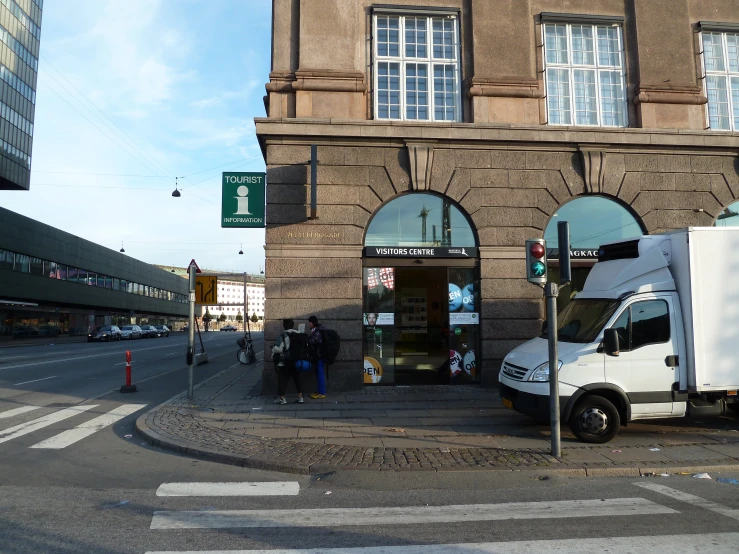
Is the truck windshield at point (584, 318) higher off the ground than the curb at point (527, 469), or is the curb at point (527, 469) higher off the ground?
the truck windshield at point (584, 318)

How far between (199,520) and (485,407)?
722 centimetres

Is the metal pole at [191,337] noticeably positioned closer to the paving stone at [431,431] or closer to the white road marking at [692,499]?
the paving stone at [431,431]

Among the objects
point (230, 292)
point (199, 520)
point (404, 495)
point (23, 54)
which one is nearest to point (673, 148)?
point (404, 495)

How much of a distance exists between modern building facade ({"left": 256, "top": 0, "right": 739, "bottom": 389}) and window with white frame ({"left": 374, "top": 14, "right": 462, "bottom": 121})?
3 centimetres

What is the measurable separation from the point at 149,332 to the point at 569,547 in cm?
6868

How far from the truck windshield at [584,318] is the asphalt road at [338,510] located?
2542 millimetres

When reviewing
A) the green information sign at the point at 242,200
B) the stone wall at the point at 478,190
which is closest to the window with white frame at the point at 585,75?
the stone wall at the point at 478,190

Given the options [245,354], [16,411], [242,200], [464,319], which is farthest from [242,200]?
[245,354]

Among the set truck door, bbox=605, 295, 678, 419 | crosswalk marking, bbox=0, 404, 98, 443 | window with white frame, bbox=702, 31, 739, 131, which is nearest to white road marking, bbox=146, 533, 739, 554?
truck door, bbox=605, 295, 678, 419

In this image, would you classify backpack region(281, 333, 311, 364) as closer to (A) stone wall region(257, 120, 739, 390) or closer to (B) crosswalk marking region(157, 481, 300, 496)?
(A) stone wall region(257, 120, 739, 390)

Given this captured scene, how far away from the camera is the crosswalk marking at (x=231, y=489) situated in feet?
20.0

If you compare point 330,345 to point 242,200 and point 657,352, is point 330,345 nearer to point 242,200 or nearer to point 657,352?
point 242,200

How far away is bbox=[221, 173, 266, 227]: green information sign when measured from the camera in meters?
13.4

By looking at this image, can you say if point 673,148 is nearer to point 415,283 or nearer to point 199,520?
point 415,283
